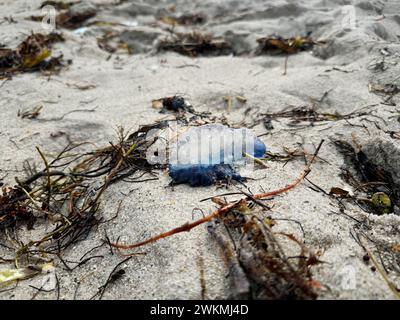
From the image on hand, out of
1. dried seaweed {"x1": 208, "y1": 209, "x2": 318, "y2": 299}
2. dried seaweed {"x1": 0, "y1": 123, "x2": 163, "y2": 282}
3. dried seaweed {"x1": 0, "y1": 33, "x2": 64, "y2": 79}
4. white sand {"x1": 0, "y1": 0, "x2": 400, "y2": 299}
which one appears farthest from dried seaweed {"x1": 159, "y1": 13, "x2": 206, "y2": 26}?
dried seaweed {"x1": 208, "y1": 209, "x2": 318, "y2": 299}

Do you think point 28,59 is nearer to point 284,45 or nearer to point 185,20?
point 185,20

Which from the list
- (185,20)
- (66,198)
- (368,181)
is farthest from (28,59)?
(368,181)

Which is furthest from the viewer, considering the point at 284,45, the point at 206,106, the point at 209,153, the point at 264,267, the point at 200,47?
the point at 200,47

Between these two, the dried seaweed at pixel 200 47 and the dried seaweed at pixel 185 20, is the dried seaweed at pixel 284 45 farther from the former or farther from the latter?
the dried seaweed at pixel 185 20

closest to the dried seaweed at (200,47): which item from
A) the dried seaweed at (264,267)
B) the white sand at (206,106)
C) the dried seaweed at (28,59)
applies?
the white sand at (206,106)

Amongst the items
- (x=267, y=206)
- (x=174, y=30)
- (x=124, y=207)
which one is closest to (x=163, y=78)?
(x=174, y=30)

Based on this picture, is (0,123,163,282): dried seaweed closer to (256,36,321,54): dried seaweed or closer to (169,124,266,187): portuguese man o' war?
(169,124,266,187): portuguese man o' war
